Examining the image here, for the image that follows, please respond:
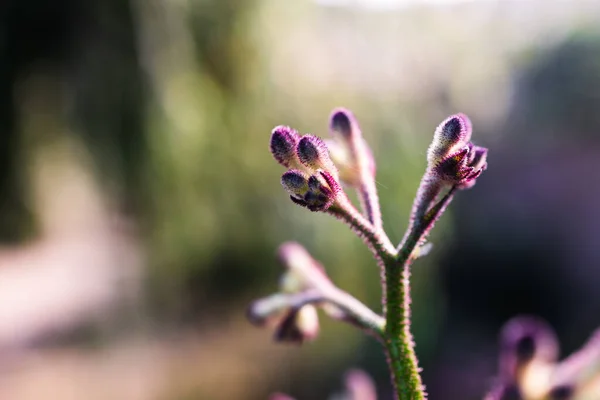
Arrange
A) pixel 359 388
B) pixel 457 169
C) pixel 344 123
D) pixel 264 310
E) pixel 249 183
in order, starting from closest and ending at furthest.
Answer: pixel 457 169 < pixel 344 123 < pixel 264 310 < pixel 359 388 < pixel 249 183

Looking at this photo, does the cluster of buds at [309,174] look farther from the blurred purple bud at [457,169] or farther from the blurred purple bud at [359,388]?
the blurred purple bud at [359,388]

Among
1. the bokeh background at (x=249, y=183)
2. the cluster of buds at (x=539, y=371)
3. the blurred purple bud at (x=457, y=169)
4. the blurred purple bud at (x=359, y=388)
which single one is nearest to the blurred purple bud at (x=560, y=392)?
the cluster of buds at (x=539, y=371)

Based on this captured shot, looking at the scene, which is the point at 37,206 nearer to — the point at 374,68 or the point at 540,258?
the point at 374,68

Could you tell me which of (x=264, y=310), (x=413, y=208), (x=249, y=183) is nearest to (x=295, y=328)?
(x=264, y=310)

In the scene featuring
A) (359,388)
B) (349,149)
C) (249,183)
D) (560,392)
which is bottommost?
(560,392)

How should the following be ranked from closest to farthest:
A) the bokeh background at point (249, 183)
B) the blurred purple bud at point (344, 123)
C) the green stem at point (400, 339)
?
the green stem at point (400, 339) < the blurred purple bud at point (344, 123) < the bokeh background at point (249, 183)

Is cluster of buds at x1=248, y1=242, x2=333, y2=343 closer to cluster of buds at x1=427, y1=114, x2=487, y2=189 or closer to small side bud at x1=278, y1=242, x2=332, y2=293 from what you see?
small side bud at x1=278, y1=242, x2=332, y2=293

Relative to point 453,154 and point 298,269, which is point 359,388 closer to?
point 298,269
